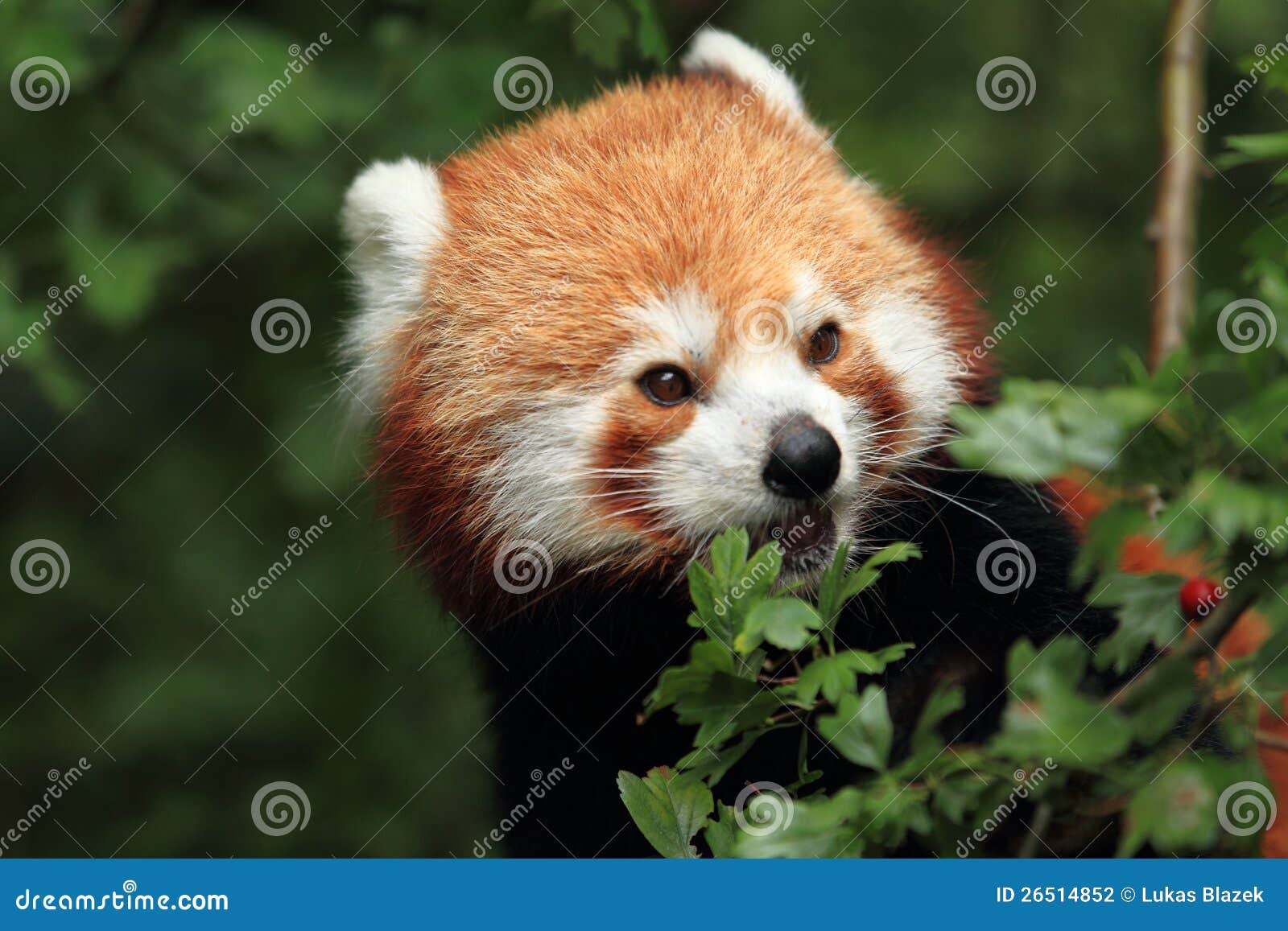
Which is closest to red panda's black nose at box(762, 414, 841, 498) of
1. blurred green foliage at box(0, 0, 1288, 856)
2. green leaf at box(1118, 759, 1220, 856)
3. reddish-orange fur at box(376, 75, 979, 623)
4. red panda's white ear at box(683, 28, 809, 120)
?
reddish-orange fur at box(376, 75, 979, 623)

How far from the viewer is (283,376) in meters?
5.38

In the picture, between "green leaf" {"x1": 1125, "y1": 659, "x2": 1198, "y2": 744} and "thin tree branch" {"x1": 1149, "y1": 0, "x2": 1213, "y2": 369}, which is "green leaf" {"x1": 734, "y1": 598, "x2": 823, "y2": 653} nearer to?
"green leaf" {"x1": 1125, "y1": 659, "x2": 1198, "y2": 744}

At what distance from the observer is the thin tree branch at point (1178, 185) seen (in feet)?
11.4

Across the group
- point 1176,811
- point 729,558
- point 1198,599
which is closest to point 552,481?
point 729,558

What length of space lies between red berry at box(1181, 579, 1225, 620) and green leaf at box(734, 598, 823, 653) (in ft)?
2.84

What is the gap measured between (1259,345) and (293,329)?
4112 millimetres

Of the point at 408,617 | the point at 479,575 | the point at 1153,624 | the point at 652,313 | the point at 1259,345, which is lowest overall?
the point at 408,617

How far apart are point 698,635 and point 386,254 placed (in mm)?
1357

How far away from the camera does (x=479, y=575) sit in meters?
3.19

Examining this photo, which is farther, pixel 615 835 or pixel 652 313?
pixel 615 835

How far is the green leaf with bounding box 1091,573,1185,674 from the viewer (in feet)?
6.19

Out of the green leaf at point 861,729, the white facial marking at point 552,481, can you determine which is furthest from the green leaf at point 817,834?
the white facial marking at point 552,481
